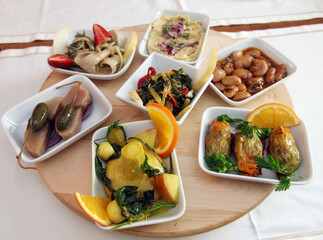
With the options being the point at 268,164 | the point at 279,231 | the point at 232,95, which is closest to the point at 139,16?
the point at 232,95

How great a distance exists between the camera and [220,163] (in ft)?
4.04

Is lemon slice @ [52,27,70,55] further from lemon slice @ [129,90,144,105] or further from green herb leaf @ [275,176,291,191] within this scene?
green herb leaf @ [275,176,291,191]

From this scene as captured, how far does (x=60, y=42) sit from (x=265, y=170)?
1747 mm

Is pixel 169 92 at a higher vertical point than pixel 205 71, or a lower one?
lower

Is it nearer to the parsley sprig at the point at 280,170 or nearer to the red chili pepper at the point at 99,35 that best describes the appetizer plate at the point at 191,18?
the red chili pepper at the point at 99,35

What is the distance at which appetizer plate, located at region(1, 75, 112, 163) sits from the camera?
140 centimetres

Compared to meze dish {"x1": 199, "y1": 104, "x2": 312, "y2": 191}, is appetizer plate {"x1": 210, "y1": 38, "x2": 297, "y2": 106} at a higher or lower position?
higher

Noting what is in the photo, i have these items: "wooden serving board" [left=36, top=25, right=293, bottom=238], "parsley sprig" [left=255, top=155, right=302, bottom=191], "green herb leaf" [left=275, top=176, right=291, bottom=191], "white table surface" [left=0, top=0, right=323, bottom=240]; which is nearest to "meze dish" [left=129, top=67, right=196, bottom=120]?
"wooden serving board" [left=36, top=25, right=293, bottom=238]

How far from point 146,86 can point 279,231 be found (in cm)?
117

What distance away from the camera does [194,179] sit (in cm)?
131

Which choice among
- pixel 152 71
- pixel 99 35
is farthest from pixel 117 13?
pixel 152 71

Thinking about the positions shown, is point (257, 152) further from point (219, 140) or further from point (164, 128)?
point (164, 128)

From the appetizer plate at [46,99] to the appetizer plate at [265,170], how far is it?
1.95 ft

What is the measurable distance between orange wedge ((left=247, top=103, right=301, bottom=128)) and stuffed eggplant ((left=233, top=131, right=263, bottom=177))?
140mm
